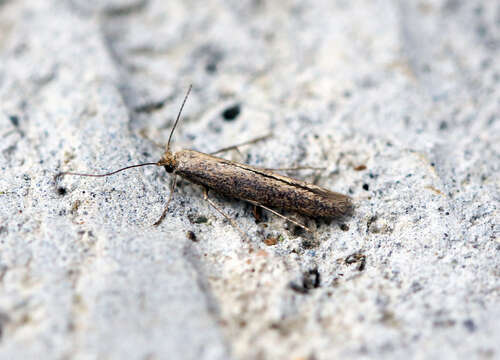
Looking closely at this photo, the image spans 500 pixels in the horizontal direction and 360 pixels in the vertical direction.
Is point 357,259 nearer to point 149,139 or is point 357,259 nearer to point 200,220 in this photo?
point 200,220

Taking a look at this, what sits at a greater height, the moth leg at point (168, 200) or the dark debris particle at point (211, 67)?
the dark debris particle at point (211, 67)

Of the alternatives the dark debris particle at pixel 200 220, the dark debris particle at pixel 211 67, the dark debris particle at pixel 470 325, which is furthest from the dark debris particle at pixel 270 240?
the dark debris particle at pixel 211 67

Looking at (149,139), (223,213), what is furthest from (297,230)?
(149,139)

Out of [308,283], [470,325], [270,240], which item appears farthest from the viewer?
[270,240]

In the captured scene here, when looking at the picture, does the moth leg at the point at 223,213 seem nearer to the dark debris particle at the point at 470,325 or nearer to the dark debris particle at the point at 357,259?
the dark debris particle at the point at 357,259

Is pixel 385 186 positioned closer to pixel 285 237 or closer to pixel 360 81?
pixel 285 237

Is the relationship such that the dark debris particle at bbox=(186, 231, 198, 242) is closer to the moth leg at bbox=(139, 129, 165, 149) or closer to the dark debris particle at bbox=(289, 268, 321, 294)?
the dark debris particle at bbox=(289, 268, 321, 294)
